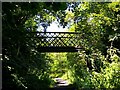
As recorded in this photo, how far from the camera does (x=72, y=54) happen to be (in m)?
17.4

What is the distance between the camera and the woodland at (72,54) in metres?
7.52

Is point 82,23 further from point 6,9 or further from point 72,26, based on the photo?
point 6,9

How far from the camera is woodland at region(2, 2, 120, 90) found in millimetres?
7520

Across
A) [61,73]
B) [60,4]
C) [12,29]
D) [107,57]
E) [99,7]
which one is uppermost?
[99,7]

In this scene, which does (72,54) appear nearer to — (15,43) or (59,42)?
(59,42)

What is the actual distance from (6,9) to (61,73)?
53.3ft

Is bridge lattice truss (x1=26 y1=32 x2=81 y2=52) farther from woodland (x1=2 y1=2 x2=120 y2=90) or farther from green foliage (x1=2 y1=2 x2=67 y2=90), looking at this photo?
green foliage (x1=2 y1=2 x2=67 y2=90)

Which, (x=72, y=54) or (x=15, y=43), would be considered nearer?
(x=15, y=43)

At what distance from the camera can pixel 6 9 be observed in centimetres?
699

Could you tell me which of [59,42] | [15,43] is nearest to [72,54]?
[59,42]

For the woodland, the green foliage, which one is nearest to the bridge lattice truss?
the woodland

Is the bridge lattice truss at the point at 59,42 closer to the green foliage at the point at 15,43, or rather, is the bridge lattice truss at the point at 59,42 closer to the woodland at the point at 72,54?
the woodland at the point at 72,54

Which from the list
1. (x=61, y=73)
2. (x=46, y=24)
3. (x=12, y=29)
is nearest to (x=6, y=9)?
(x=12, y=29)

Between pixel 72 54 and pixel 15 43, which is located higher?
pixel 15 43
